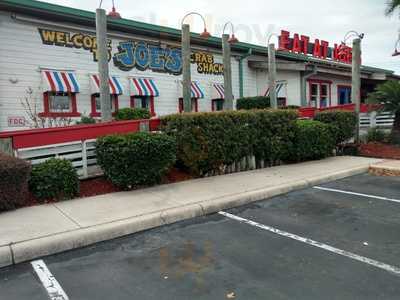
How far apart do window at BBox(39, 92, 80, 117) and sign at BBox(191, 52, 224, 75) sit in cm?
593

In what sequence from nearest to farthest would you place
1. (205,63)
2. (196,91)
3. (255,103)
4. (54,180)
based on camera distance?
(54,180) < (196,91) < (255,103) < (205,63)

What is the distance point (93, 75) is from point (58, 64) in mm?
1238

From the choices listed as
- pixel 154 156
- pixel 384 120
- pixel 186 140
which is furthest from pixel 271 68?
pixel 154 156

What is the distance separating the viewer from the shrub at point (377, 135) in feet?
44.6

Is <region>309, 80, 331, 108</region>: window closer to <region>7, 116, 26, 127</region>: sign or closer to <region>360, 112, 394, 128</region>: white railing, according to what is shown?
<region>360, 112, 394, 128</region>: white railing

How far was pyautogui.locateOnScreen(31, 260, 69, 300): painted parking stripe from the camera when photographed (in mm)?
3441

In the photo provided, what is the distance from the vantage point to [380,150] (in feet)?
40.3

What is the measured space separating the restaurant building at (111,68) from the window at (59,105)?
1.2 inches

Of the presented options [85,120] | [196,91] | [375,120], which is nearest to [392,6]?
[375,120]

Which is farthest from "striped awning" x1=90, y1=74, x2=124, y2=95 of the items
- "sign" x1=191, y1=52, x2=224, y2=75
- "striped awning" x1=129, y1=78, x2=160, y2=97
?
"sign" x1=191, y1=52, x2=224, y2=75

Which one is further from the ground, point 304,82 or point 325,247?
point 304,82

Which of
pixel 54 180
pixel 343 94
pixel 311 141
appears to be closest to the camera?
pixel 54 180

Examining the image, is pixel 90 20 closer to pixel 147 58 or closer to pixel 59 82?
pixel 59 82

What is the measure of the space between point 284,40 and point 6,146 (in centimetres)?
1692
